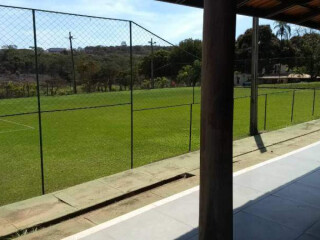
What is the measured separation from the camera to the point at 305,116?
16625mm

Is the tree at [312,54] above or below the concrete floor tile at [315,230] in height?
above

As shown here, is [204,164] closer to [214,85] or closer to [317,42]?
[214,85]

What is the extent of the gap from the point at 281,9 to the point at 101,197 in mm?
5028

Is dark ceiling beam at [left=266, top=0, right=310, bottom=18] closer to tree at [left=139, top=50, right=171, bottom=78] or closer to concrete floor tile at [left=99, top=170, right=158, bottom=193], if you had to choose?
A: concrete floor tile at [left=99, top=170, right=158, bottom=193]

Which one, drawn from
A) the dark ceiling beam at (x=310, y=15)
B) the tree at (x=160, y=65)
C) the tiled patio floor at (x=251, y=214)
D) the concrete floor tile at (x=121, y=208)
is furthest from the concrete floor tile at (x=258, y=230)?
the tree at (x=160, y=65)

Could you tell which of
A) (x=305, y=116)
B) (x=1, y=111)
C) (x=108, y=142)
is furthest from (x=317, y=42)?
(x=108, y=142)

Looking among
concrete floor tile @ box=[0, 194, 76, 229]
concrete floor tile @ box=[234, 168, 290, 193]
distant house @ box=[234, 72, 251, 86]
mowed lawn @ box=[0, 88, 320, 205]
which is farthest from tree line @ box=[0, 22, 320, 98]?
concrete floor tile @ box=[234, 168, 290, 193]

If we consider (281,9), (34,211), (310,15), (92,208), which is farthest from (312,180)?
(34,211)

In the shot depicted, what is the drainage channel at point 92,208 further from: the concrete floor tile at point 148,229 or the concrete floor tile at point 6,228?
the concrete floor tile at point 148,229

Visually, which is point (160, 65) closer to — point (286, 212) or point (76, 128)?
point (76, 128)

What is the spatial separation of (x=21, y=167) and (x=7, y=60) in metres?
2.72

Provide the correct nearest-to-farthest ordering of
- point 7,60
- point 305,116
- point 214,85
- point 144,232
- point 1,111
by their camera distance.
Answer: point 214,85, point 144,232, point 7,60, point 305,116, point 1,111

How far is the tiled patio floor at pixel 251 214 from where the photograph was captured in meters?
4.34

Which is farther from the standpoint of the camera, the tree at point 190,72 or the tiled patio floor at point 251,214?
the tree at point 190,72
